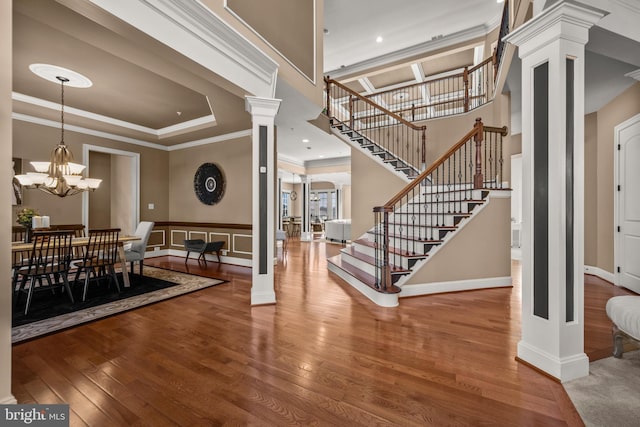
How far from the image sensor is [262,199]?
3.29 metres

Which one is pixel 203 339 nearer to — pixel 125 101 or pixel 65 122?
pixel 125 101

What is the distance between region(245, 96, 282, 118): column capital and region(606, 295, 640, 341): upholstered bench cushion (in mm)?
3429

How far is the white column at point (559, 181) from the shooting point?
5.93 feet

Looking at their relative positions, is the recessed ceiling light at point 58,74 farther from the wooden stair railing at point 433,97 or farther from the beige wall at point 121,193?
the wooden stair railing at point 433,97

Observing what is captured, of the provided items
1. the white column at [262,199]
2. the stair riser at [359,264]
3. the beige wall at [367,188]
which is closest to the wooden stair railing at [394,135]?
the beige wall at [367,188]

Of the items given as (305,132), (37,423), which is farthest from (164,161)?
(37,423)

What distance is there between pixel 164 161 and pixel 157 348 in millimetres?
5755

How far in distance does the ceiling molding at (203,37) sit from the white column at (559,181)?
230 cm

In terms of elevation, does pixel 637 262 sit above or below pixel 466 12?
below

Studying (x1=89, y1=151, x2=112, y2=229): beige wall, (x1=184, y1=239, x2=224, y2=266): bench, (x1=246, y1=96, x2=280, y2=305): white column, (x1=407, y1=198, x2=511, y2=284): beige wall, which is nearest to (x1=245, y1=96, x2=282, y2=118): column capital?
(x1=246, y1=96, x2=280, y2=305): white column

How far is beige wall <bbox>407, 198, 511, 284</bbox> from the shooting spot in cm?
372

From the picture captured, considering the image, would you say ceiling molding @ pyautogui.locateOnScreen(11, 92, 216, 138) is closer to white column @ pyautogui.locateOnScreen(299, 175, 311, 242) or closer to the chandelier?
the chandelier

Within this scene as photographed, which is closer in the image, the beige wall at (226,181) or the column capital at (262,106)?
the column capital at (262,106)

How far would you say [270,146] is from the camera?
10.7ft
